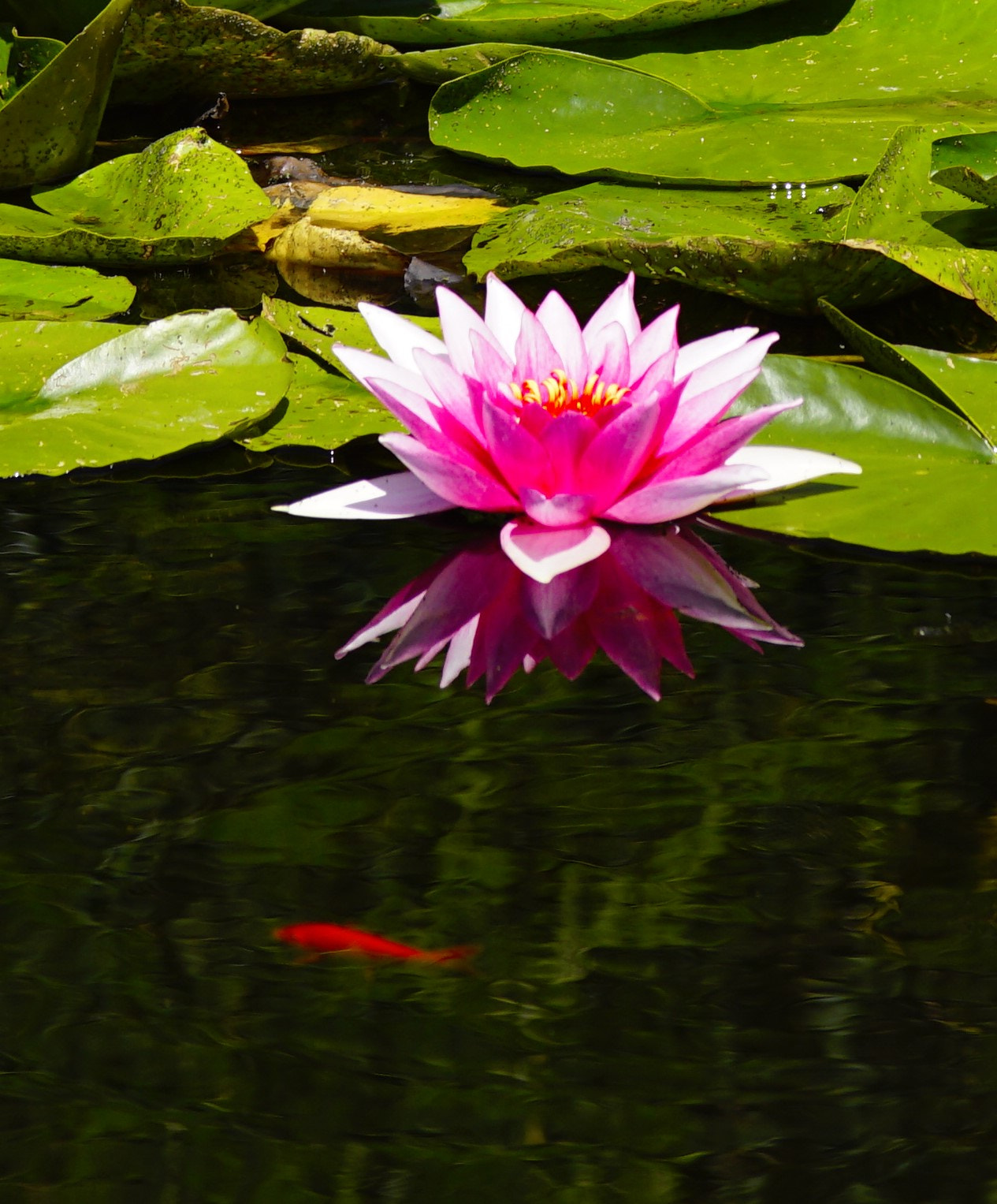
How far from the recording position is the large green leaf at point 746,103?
1.88m

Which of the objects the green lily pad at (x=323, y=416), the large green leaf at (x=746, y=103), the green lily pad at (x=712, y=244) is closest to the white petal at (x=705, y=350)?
the green lily pad at (x=712, y=244)

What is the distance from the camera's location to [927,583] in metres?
1.11

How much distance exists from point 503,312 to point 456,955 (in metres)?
0.77

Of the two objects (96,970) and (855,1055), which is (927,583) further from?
(96,970)

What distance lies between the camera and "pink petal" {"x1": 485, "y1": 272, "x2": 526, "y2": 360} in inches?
51.4

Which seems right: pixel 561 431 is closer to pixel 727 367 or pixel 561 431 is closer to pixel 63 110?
pixel 727 367

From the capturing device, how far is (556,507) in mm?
1111

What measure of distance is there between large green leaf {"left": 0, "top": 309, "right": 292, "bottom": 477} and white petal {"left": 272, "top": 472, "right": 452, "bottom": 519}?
188 millimetres

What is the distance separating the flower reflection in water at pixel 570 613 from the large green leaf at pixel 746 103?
0.90 metres

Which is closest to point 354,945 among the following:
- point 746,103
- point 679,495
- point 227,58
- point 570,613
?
point 570,613

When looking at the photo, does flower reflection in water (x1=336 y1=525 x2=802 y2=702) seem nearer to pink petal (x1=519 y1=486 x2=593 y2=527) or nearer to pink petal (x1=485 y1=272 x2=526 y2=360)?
pink petal (x1=519 y1=486 x2=593 y2=527)

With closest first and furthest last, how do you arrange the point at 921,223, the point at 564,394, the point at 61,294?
the point at 564,394 < the point at 921,223 < the point at 61,294

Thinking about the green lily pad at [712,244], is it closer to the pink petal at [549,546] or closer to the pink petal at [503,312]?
the pink petal at [503,312]

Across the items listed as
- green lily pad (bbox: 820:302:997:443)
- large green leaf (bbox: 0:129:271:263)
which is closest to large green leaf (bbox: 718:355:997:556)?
green lily pad (bbox: 820:302:997:443)
